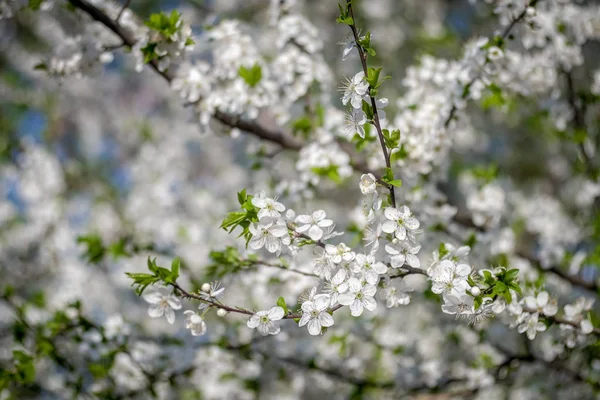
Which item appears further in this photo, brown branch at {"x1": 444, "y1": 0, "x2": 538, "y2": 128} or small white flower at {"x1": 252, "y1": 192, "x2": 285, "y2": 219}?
brown branch at {"x1": 444, "y1": 0, "x2": 538, "y2": 128}

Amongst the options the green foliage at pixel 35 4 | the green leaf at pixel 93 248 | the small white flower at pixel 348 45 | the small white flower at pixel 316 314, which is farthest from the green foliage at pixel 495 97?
the green leaf at pixel 93 248

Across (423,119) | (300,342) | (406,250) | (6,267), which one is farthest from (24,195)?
(406,250)

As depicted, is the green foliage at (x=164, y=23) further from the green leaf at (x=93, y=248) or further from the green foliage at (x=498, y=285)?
the green foliage at (x=498, y=285)

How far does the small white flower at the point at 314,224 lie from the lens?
1.63 m

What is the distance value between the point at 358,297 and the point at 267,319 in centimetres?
32

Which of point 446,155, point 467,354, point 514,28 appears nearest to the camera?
point 514,28

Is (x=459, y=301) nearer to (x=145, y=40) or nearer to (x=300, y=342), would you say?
(x=145, y=40)

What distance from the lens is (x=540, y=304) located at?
1800 millimetres

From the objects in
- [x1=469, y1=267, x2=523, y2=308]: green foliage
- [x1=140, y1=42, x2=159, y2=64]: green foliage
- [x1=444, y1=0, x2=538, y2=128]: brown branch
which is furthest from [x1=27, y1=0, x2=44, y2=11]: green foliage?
[x1=469, y1=267, x2=523, y2=308]: green foliage

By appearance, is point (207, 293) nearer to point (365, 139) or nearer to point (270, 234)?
point (270, 234)

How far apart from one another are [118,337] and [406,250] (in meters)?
1.84

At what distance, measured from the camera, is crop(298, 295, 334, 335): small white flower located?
1.57 m

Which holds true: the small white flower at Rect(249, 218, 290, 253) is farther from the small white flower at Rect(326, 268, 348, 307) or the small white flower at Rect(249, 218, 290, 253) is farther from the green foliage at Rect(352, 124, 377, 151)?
the green foliage at Rect(352, 124, 377, 151)

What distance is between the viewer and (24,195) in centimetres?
472
